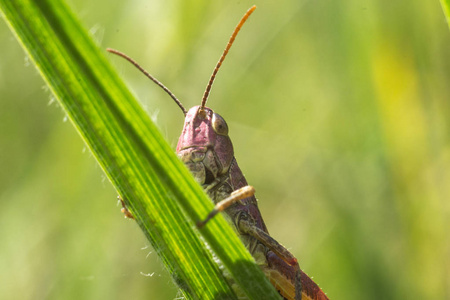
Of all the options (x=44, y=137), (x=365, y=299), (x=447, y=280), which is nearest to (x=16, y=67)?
(x=44, y=137)

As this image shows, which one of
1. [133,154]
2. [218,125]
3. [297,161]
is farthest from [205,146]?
[297,161]

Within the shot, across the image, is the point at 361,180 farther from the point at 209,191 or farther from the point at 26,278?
the point at 26,278

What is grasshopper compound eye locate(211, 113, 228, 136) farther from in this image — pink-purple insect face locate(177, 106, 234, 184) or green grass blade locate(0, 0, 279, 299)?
green grass blade locate(0, 0, 279, 299)

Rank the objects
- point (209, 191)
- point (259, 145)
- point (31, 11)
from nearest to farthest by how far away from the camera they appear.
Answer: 1. point (31, 11)
2. point (209, 191)
3. point (259, 145)

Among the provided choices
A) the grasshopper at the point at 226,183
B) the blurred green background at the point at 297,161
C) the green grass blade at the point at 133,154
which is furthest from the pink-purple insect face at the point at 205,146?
the green grass blade at the point at 133,154

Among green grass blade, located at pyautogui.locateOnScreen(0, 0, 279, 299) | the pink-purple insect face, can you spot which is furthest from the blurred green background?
green grass blade, located at pyautogui.locateOnScreen(0, 0, 279, 299)
